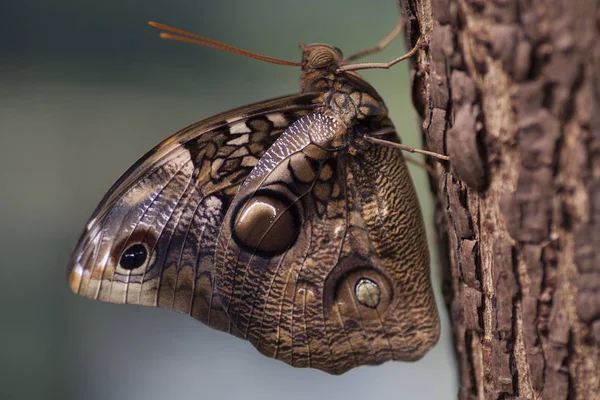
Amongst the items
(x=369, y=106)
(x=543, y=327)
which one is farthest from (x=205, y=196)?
(x=543, y=327)

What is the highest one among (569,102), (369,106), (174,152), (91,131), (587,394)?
(91,131)

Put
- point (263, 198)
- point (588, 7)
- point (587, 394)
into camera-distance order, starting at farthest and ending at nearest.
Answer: point (263, 198) < point (587, 394) < point (588, 7)

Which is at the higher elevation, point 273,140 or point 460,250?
point 273,140

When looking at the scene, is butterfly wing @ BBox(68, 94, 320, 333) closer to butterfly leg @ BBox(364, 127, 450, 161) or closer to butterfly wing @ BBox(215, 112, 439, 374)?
butterfly wing @ BBox(215, 112, 439, 374)

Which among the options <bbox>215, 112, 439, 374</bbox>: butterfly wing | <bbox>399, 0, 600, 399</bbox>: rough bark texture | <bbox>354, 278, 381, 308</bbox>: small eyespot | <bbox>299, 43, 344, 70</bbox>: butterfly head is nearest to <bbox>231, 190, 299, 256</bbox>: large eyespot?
<bbox>215, 112, 439, 374</bbox>: butterfly wing

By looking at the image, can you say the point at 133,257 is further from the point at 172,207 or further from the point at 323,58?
the point at 323,58

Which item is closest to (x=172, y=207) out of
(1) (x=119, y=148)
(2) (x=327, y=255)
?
(2) (x=327, y=255)

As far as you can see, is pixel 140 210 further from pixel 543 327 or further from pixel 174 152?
pixel 543 327
